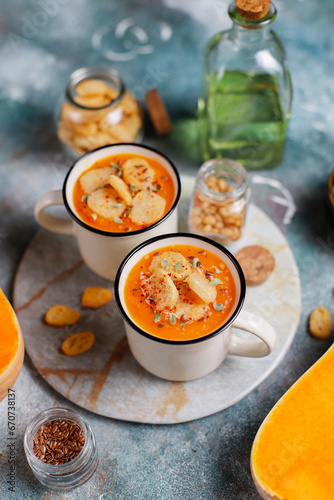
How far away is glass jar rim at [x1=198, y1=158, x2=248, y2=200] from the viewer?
159 centimetres

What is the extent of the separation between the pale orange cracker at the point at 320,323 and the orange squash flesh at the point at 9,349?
71 centimetres

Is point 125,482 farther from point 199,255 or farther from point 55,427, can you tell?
point 199,255

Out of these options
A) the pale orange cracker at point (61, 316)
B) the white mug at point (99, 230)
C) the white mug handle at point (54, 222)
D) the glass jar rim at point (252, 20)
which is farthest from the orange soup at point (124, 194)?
the glass jar rim at point (252, 20)

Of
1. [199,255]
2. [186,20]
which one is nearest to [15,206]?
[199,255]

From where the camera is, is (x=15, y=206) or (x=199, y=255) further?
Answer: (x=15, y=206)

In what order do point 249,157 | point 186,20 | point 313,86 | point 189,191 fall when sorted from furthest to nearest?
point 186,20, point 313,86, point 249,157, point 189,191

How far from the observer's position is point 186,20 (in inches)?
91.8

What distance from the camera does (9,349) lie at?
4.37ft

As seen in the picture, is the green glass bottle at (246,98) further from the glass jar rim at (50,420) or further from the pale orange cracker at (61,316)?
the glass jar rim at (50,420)

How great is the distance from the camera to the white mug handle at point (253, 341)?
128 cm

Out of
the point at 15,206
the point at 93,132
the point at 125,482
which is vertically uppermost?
the point at 93,132

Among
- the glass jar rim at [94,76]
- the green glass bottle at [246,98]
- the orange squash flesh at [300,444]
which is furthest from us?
the glass jar rim at [94,76]

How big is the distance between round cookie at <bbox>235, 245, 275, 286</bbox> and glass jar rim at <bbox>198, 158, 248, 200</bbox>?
0.49 feet

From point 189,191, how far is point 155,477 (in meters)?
0.79
